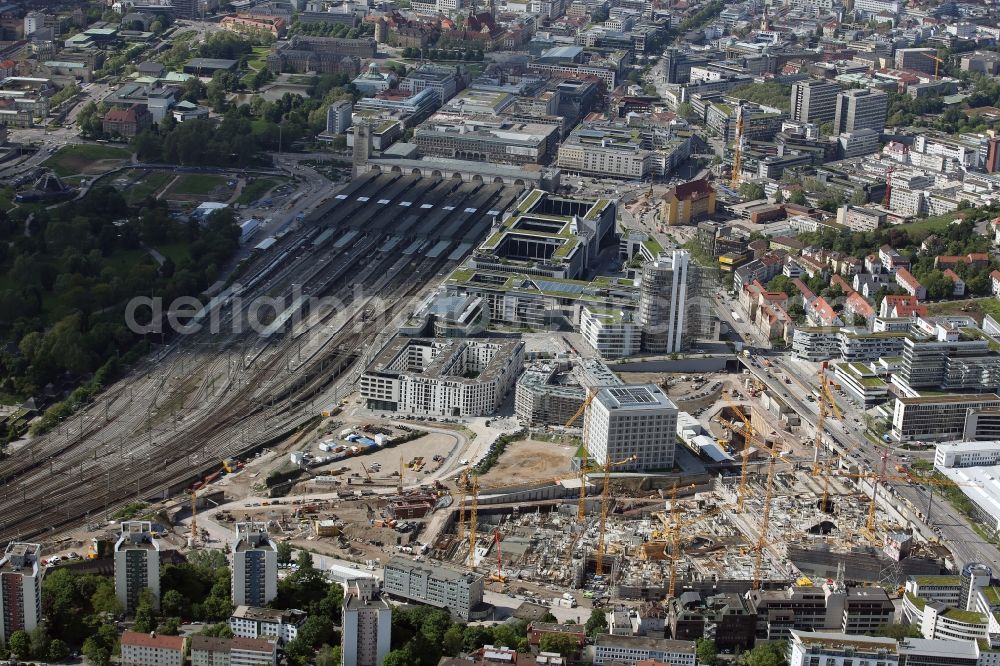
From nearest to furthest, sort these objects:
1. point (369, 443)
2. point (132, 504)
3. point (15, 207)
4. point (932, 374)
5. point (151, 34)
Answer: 1. point (132, 504)
2. point (369, 443)
3. point (932, 374)
4. point (15, 207)
5. point (151, 34)

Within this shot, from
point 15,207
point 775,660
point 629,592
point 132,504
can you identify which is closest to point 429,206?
point 15,207

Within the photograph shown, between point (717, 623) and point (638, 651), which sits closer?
point (638, 651)

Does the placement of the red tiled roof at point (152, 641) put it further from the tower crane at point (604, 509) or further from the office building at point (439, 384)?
the office building at point (439, 384)

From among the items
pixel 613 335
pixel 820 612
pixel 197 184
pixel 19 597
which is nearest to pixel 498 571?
pixel 820 612

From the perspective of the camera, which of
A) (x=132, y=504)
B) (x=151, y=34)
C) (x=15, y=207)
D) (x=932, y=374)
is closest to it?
(x=132, y=504)

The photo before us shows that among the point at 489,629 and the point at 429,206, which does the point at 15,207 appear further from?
the point at 489,629

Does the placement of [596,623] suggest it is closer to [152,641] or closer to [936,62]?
[152,641]
